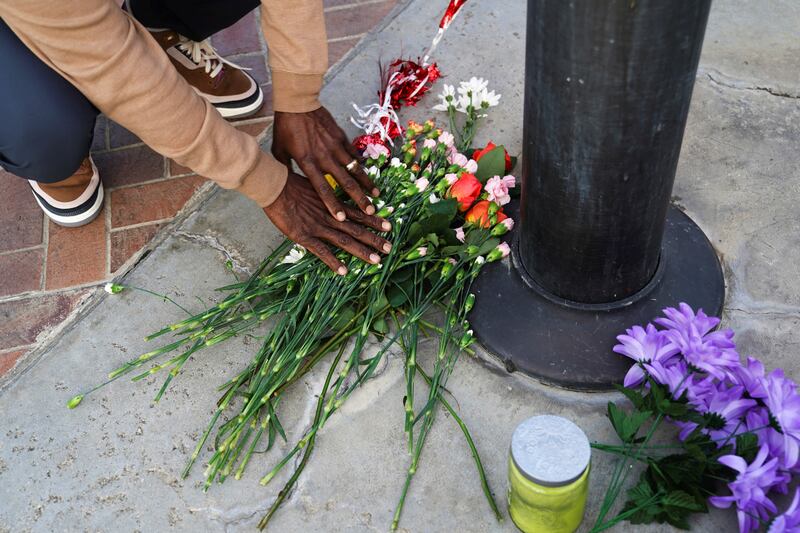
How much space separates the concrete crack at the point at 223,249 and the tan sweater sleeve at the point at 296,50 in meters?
0.44

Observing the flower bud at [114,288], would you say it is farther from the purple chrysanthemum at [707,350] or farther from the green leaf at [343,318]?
the purple chrysanthemum at [707,350]

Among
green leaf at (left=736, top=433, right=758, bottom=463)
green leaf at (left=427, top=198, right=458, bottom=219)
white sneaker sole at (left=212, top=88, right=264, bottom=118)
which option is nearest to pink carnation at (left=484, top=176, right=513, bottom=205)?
green leaf at (left=427, top=198, right=458, bottom=219)

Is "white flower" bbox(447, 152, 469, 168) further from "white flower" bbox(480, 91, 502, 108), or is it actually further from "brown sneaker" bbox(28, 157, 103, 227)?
"brown sneaker" bbox(28, 157, 103, 227)

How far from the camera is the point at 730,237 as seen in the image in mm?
1973

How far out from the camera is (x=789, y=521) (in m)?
1.30

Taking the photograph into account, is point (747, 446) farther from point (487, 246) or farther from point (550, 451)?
point (487, 246)

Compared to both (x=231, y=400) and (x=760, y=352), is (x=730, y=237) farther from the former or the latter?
(x=231, y=400)

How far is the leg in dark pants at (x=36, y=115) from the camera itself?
189cm

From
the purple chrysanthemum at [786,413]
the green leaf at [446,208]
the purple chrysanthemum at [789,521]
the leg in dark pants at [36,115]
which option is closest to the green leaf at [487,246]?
the green leaf at [446,208]

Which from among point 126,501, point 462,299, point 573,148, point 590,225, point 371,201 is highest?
point 573,148

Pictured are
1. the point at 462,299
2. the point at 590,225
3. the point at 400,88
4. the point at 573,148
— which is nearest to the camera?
the point at 573,148

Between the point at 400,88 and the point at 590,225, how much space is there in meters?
0.98

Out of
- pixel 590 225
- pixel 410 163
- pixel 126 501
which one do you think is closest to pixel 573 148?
pixel 590 225

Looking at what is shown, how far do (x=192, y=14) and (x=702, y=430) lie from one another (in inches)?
73.2
